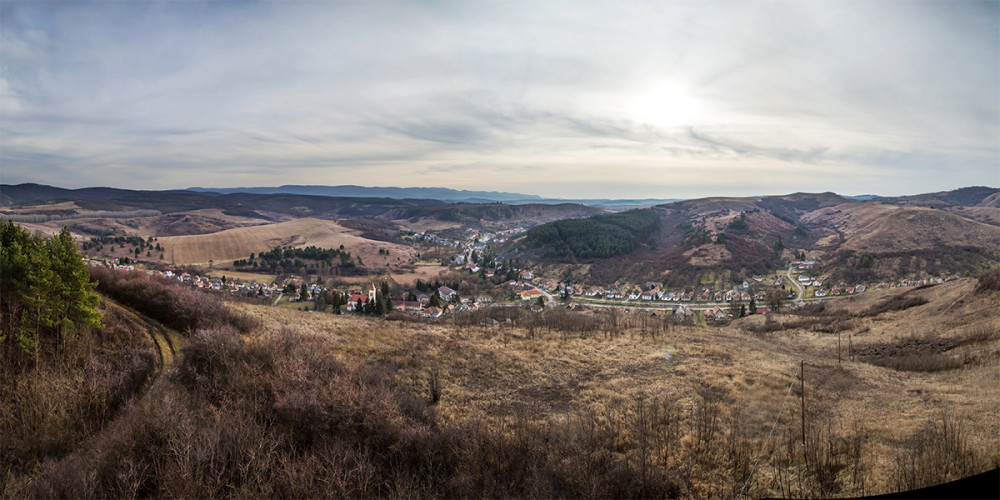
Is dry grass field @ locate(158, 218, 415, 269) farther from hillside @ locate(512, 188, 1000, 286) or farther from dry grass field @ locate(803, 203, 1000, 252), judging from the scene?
dry grass field @ locate(803, 203, 1000, 252)

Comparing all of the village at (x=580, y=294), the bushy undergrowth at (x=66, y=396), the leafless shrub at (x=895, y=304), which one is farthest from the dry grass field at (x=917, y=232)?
the bushy undergrowth at (x=66, y=396)

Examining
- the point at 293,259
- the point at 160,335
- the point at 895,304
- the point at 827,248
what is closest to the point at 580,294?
the point at 895,304

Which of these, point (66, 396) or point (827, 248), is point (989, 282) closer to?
point (66, 396)

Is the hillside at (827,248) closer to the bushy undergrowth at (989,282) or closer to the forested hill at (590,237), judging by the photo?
the forested hill at (590,237)

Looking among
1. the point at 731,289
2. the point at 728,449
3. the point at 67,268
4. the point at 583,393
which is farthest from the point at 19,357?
the point at 731,289

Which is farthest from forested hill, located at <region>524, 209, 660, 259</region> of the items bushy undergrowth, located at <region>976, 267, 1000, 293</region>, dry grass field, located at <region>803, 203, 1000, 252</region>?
bushy undergrowth, located at <region>976, 267, 1000, 293</region>
